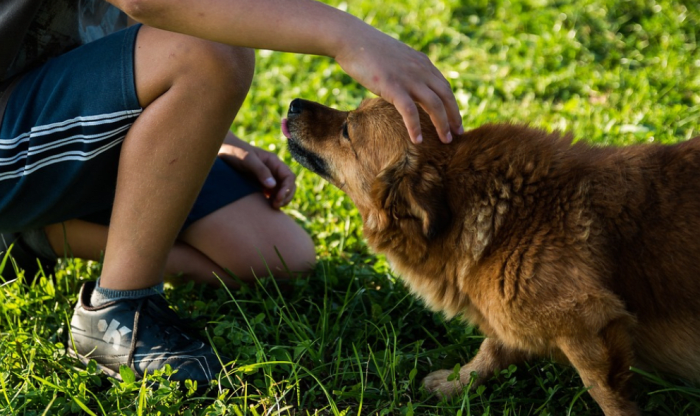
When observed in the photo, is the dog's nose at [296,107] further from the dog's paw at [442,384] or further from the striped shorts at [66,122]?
the dog's paw at [442,384]

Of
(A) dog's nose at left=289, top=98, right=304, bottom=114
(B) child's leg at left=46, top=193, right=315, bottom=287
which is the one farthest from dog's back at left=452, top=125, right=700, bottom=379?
(B) child's leg at left=46, top=193, right=315, bottom=287

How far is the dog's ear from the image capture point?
2.38m

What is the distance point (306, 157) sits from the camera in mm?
2938

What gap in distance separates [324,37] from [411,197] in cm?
64

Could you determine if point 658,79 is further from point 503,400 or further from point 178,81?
point 178,81

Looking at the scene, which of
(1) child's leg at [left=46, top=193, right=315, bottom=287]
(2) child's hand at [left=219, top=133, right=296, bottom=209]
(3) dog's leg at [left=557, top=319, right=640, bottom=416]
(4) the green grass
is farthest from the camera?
(2) child's hand at [left=219, top=133, right=296, bottom=209]

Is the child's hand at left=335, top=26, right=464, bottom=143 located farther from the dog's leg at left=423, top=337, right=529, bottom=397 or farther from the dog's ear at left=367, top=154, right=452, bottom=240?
the dog's leg at left=423, top=337, right=529, bottom=397

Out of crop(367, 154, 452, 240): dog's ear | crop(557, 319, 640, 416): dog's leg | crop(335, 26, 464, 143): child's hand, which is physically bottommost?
crop(557, 319, 640, 416): dog's leg

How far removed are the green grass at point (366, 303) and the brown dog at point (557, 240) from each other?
204mm

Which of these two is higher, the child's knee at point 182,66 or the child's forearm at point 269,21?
the child's forearm at point 269,21

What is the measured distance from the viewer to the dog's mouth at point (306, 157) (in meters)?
2.90

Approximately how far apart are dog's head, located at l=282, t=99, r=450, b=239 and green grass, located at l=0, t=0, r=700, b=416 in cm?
51

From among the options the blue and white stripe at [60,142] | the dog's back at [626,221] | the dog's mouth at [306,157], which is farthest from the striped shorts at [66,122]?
the dog's back at [626,221]

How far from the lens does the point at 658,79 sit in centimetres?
468
